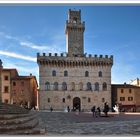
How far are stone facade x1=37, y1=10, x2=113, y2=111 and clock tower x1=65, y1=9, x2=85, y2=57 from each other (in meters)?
0.25

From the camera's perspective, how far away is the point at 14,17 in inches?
463

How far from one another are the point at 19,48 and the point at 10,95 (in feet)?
85.8

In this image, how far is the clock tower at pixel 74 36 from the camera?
136 feet

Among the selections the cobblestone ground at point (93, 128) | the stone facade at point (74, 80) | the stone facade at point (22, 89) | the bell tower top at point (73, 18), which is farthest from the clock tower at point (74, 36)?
the cobblestone ground at point (93, 128)

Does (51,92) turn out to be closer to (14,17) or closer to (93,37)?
(93,37)

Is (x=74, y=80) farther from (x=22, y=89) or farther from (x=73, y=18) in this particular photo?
(x=73, y=18)

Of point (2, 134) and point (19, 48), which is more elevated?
point (19, 48)

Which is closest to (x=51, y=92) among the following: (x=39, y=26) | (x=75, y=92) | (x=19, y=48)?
(x=75, y=92)

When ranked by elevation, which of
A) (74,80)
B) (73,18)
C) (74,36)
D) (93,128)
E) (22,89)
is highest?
(73,18)

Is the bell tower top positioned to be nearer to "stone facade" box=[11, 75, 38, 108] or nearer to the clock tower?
the clock tower

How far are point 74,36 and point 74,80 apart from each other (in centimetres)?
530

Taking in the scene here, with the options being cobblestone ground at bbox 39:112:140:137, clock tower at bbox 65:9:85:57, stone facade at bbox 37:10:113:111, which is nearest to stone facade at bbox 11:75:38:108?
stone facade at bbox 37:10:113:111

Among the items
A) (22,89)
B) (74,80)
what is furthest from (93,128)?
(22,89)

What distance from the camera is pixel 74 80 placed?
40031 millimetres
